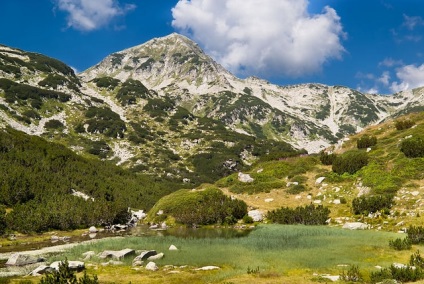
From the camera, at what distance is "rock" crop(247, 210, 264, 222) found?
60469 millimetres

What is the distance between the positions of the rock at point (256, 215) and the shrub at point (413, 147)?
93.3 ft

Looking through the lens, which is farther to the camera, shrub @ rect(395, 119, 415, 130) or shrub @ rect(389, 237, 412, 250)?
shrub @ rect(395, 119, 415, 130)

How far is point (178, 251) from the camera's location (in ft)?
117

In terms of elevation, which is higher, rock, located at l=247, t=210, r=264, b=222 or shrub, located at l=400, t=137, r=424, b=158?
shrub, located at l=400, t=137, r=424, b=158

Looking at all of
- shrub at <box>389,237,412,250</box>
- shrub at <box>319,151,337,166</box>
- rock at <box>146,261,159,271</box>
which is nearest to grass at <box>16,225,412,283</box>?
rock at <box>146,261,159,271</box>

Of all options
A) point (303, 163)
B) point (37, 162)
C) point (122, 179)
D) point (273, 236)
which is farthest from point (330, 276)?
point (122, 179)

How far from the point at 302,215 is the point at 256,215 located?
892cm

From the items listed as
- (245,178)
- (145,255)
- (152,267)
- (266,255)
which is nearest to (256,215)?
(245,178)

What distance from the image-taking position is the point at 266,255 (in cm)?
3198

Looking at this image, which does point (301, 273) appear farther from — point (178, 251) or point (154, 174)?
point (154, 174)

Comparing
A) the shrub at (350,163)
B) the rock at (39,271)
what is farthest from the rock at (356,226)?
the rock at (39,271)

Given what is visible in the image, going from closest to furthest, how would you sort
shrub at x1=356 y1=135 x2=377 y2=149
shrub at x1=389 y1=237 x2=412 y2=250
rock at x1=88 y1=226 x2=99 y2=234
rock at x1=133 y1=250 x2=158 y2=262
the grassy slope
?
1. shrub at x1=389 y1=237 x2=412 y2=250
2. rock at x1=133 y1=250 x2=158 y2=262
3. the grassy slope
4. rock at x1=88 y1=226 x2=99 y2=234
5. shrub at x1=356 y1=135 x2=377 y2=149

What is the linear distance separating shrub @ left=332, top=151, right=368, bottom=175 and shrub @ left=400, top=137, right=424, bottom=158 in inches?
281

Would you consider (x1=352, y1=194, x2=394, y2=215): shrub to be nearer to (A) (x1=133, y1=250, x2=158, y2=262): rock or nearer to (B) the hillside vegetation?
(A) (x1=133, y1=250, x2=158, y2=262): rock
